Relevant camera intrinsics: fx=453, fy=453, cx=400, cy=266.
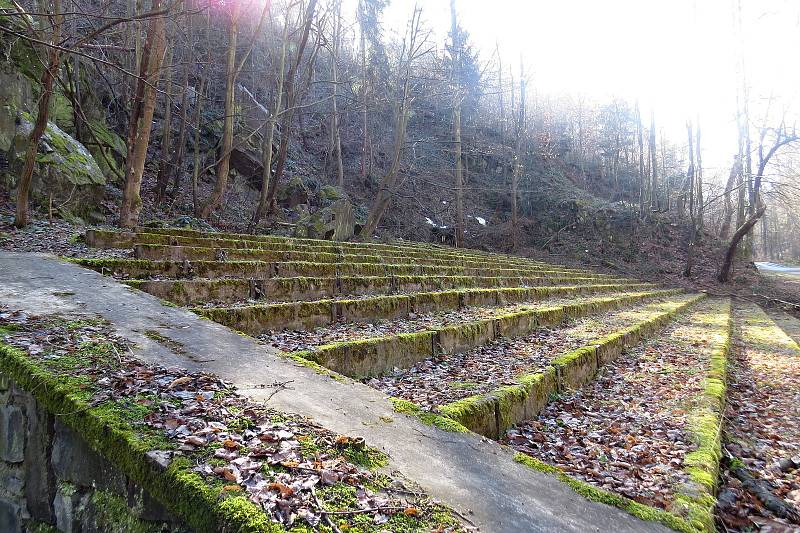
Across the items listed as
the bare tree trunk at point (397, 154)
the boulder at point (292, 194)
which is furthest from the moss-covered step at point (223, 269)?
the boulder at point (292, 194)

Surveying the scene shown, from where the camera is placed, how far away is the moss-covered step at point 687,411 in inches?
72.5

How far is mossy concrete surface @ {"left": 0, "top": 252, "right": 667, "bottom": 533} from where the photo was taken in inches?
63.4

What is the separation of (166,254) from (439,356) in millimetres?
3583

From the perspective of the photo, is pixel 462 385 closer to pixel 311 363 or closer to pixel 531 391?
pixel 531 391

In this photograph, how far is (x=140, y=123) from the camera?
7.80 meters

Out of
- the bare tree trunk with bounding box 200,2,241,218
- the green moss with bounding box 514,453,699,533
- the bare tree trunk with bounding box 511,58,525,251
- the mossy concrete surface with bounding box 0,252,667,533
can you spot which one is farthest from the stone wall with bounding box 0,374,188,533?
the bare tree trunk with bounding box 511,58,525,251

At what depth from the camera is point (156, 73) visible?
7.41 m

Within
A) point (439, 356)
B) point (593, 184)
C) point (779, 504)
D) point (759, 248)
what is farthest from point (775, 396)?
point (759, 248)

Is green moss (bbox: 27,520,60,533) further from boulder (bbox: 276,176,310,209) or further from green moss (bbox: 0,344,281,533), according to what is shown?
boulder (bbox: 276,176,310,209)

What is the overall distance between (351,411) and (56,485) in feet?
4.34

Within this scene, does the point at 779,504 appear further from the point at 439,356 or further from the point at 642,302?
the point at 642,302

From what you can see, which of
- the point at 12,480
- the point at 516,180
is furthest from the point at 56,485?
the point at 516,180

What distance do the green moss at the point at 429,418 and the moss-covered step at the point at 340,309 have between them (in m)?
1.81

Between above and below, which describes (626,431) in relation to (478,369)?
below
